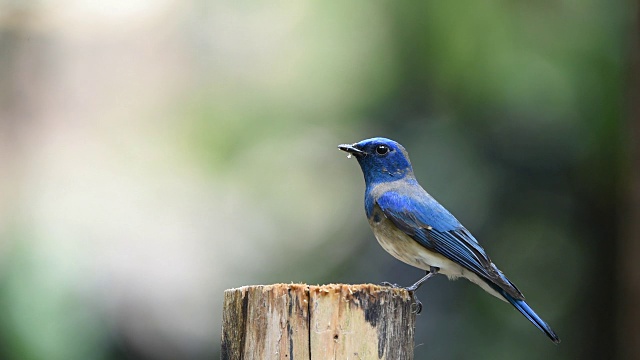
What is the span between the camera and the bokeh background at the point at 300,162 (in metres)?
8.00

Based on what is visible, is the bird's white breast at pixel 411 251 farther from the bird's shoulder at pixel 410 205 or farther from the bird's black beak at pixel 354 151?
the bird's black beak at pixel 354 151

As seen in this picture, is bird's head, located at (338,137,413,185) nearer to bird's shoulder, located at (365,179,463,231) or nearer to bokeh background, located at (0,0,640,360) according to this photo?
bird's shoulder, located at (365,179,463,231)

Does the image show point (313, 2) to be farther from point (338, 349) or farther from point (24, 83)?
point (338, 349)

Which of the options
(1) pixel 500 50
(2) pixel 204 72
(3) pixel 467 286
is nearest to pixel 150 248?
(2) pixel 204 72

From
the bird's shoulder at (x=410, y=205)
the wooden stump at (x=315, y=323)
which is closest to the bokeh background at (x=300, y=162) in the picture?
the bird's shoulder at (x=410, y=205)

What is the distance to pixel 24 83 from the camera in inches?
360

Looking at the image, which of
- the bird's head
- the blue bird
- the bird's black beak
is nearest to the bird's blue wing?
the blue bird

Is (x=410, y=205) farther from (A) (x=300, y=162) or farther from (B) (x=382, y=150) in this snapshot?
(A) (x=300, y=162)

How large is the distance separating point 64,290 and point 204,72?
3084mm

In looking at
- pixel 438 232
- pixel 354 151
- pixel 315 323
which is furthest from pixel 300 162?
pixel 315 323

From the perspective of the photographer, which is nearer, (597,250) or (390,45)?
(597,250)

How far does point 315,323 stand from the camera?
337cm

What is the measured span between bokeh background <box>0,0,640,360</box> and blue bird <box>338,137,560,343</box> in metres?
2.84

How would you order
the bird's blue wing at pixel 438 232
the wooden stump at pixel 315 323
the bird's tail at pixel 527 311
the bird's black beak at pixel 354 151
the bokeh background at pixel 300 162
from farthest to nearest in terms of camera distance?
the bokeh background at pixel 300 162
the bird's black beak at pixel 354 151
the bird's blue wing at pixel 438 232
the bird's tail at pixel 527 311
the wooden stump at pixel 315 323
